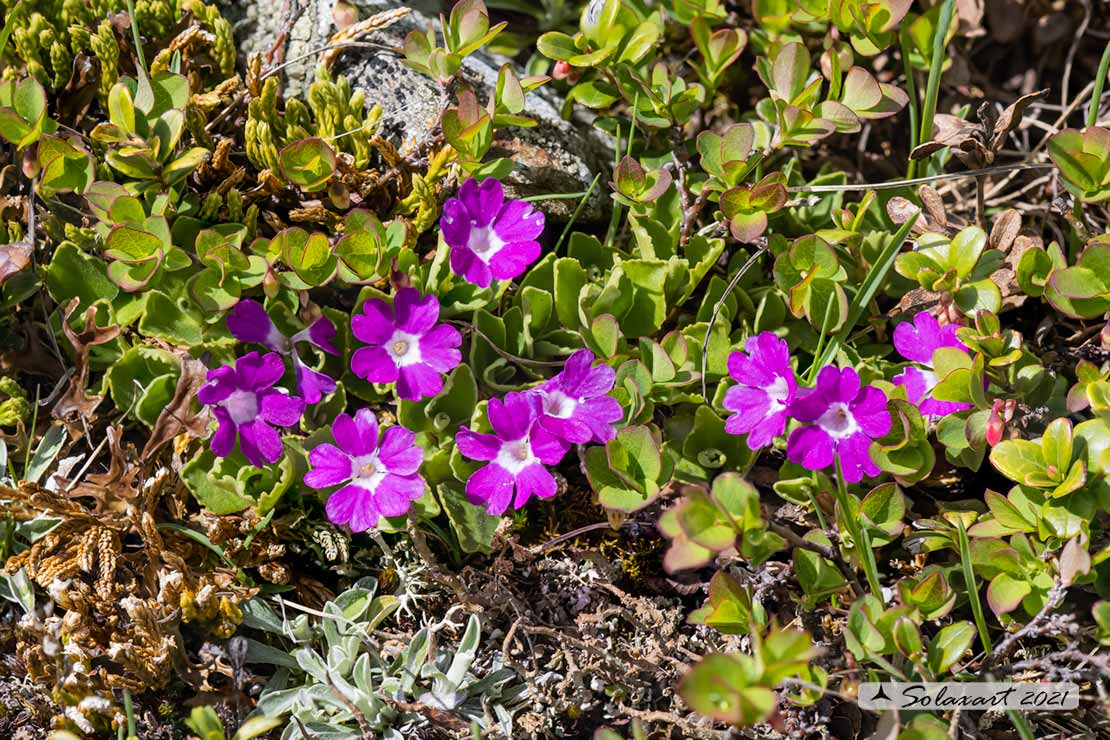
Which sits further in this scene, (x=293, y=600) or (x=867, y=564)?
(x=293, y=600)

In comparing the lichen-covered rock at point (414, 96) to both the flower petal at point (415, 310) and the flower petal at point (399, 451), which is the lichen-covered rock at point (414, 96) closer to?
the flower petal at point (415, 310)

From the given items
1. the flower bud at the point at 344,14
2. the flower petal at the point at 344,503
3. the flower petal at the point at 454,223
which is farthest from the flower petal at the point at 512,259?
the flower bud at the point at 344,14

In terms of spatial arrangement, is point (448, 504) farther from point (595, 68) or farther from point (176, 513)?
point (595, 68)

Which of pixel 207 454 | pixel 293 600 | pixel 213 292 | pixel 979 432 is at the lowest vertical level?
pixel 293 600

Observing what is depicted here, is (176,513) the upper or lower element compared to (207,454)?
lower

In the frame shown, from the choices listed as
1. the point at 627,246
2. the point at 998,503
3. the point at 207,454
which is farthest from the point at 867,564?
the point at 207,454

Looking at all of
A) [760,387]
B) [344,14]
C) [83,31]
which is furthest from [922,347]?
[83,31]

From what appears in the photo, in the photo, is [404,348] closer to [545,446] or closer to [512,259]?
[512,259]
